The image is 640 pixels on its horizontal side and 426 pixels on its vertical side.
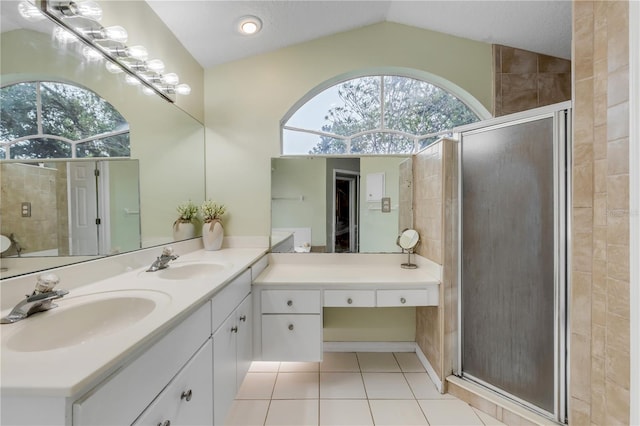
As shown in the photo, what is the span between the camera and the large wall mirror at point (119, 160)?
0.93 m

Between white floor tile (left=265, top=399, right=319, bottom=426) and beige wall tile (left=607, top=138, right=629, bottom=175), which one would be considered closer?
beige wall tile (left=607, top=138, right=629, bottom=175)

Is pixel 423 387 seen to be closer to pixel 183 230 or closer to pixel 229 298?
pixel 229 298

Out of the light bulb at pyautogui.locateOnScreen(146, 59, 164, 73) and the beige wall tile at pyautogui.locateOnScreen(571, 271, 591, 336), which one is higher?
the light bulb at pyautogui.locateOnScreen(146, 59, 164, 73)

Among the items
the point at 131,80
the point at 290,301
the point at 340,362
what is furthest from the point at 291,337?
the point at 131,80

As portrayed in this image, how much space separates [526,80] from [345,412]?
283cm

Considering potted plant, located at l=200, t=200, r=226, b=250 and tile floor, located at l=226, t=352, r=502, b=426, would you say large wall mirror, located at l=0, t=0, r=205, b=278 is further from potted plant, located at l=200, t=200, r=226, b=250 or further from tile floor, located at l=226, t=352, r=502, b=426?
tile floor, located at l=226, t=352, r=502, b=426

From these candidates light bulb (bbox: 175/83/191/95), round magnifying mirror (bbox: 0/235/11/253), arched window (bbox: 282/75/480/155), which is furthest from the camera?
arched window (bbox: 282/75/480/155)

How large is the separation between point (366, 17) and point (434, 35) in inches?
23.9

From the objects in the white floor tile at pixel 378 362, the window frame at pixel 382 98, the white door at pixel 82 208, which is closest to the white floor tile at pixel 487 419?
the white floor tile at pixel 378 362

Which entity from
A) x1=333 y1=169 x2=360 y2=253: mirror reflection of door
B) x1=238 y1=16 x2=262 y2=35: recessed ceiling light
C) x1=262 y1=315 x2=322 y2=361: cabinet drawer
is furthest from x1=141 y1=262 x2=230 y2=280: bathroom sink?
x1=238 y1=16 x2=262 y2=35: recessed ceiling light

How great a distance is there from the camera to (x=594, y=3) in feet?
3.53

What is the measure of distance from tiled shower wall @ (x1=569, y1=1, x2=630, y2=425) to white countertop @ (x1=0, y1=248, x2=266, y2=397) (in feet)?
5.20

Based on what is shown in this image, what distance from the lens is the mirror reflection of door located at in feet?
7.35

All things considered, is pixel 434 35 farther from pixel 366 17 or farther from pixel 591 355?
pixel 591 355
